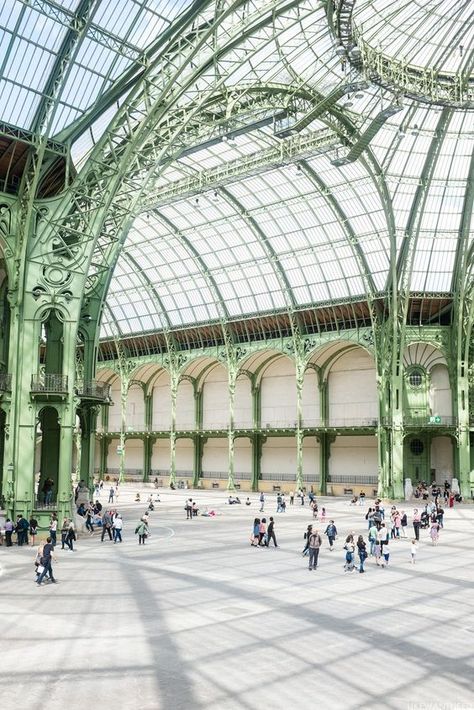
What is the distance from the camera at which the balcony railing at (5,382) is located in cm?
3212

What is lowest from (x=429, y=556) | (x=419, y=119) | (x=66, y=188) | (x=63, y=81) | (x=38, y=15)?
(x=429, y=556)

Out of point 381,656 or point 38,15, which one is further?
point 38,15

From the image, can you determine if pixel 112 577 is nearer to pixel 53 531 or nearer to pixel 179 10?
pixel 53 531

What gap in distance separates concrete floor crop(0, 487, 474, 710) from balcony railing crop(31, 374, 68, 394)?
7441 millimetres

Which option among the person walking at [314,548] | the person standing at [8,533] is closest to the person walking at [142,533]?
the person standing at [8,533]

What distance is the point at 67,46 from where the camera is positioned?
29.5 m

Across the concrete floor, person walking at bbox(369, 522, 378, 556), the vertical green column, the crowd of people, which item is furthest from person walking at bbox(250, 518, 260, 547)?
the vertical green column

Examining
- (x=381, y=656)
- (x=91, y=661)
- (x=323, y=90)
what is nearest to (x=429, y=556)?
(x=381, y=656)

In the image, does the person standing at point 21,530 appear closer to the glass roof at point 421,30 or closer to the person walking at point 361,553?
the person walking at point 361,553

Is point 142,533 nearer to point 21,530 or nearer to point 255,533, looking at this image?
point 255,533

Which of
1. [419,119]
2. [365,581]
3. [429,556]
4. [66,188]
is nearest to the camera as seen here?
[365,581]

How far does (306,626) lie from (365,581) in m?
6.67

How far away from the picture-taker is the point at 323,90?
4375 centimetres

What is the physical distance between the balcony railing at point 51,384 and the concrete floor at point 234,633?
24.4 ft
